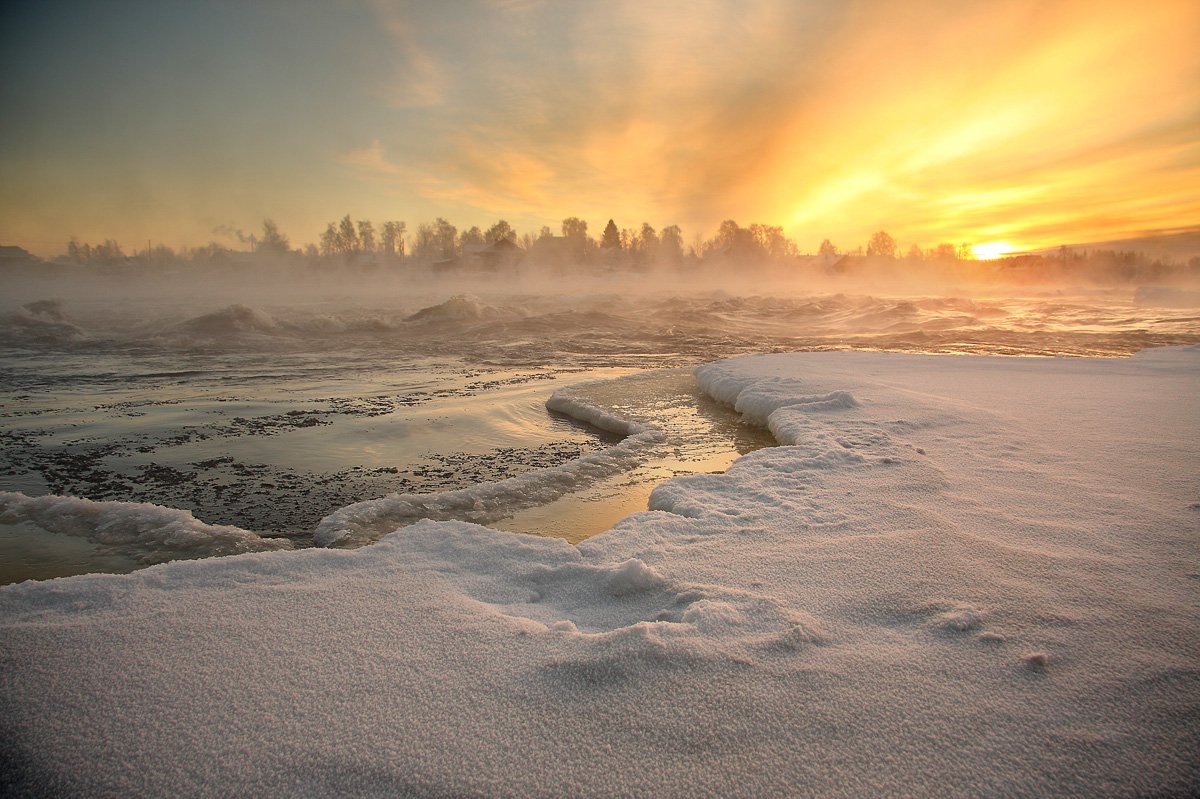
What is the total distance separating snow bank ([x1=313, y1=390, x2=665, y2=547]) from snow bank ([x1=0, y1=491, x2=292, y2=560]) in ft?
1.09

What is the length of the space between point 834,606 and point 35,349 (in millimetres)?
18458

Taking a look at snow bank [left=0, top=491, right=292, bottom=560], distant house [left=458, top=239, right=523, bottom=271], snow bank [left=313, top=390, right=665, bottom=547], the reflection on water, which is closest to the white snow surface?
snow bank [left=313, top=390, right=665, bottom=547]

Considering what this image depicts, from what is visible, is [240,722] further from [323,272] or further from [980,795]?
[323,272]

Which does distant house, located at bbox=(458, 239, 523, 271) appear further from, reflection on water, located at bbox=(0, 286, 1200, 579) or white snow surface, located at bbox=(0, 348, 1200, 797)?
white snow surface, located at bbox=(0, 348, 1200, 797)

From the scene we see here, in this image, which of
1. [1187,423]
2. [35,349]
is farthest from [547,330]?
[1187,423]

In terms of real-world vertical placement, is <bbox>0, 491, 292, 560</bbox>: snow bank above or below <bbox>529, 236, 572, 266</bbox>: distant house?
below

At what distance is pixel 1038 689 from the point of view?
1.43 m

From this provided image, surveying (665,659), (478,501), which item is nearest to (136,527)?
(478,501)

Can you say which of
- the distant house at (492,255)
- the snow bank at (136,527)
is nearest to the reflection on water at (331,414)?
the snow bank at (136,527)

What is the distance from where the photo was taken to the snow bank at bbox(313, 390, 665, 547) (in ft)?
10.4

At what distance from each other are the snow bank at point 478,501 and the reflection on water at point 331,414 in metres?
0.15

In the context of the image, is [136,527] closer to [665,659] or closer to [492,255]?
[665,659]

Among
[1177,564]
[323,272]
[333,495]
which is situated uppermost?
[323,272]

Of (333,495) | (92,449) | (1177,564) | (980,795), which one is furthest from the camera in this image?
(92,449)
